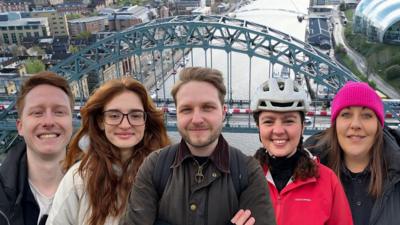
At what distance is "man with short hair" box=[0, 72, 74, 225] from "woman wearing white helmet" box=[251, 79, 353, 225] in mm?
1192

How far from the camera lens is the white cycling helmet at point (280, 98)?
2.23 meters

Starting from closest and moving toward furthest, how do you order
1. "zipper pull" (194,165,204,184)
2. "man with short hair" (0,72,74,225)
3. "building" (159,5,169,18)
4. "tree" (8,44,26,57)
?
1. "zipper pull" (194,165,204,184)
2. "man with short hair" (0,72,74,225)
3. "tree" (8,44,26,57)
4. "building" (159,5,169,18)

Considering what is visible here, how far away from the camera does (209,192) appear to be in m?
1.75

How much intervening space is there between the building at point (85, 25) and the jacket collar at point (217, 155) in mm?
40631

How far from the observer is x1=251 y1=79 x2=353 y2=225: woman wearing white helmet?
216 centimetres

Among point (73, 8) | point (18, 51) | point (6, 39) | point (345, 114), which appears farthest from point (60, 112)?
point (73, 8)

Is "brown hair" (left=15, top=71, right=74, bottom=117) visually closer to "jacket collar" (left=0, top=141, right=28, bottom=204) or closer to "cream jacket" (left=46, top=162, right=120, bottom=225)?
"jacket collar" (left=0, top=141, right=28, bottom=204)

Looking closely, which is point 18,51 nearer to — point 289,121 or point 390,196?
point 289,121

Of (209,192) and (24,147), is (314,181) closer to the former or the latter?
(209,192)

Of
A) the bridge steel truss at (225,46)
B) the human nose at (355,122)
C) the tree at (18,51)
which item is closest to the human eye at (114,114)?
the human nose at (355,122)

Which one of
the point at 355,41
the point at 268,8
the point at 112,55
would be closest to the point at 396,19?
the point at 355,41

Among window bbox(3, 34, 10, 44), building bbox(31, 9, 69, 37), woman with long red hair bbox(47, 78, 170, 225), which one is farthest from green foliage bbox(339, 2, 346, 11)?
woman with long red hair bbox(47, 78, 170, 225)

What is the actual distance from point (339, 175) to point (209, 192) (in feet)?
3.81

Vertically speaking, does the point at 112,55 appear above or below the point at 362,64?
above
